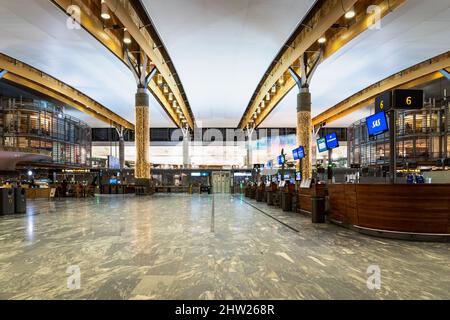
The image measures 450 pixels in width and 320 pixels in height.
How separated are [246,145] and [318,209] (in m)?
30.9

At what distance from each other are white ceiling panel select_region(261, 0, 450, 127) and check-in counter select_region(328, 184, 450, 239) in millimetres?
9174

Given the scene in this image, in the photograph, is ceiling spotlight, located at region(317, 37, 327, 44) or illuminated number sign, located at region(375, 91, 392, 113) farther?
ceiling spotlight, located at region(317, 37, 327, 44)

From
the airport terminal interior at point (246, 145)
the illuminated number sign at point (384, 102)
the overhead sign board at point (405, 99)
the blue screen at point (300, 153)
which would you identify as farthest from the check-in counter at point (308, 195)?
the blue screen at point (300, 153)

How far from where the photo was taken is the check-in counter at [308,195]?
8367 millimetres

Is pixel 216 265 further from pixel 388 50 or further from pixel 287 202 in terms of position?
pixel 388 50

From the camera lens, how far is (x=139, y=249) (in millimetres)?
4566

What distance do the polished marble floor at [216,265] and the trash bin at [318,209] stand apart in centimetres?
125

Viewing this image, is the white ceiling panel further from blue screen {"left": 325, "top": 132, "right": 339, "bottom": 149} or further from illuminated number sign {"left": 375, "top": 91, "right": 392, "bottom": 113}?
illuminated number sign {"left": 375, "top": 91, "right": 392, "bottom": 113}

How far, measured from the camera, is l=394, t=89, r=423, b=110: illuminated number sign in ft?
19.6

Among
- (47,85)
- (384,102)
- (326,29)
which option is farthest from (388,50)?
(47,85)

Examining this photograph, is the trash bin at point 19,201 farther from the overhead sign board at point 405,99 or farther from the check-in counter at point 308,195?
the overhead sign board at point 405,99

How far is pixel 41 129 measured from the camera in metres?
24.0

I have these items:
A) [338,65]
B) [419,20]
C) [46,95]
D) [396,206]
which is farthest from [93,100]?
[396,206]

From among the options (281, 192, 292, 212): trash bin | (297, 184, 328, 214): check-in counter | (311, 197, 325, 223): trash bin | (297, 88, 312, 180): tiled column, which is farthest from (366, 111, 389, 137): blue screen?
(297, 88, 312, 180): tiled column
